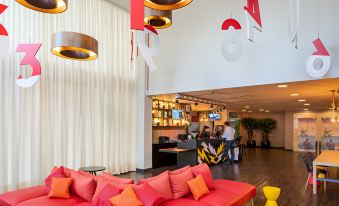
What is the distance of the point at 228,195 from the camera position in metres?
4.21

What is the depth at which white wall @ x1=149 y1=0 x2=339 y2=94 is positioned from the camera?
227 inches

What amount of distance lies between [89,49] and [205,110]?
36.8ft

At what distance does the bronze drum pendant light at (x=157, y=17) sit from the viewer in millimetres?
3365

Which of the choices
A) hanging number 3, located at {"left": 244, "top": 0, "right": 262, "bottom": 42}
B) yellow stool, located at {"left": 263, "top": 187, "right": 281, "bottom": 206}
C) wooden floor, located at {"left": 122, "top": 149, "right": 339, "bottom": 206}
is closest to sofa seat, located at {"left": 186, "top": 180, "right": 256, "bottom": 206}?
yellow stool, located at {"left": 263, "top": 187, "right": 281, "bottom": 206}

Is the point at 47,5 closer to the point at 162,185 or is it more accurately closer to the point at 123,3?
the point at 162,185

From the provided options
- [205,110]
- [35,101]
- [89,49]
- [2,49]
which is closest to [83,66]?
[35,101]

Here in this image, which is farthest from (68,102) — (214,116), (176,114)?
(214,116)

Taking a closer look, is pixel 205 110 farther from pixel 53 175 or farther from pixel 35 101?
pixel 53 175

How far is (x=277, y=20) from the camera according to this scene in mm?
6195

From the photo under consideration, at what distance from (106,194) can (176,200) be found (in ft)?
3.59

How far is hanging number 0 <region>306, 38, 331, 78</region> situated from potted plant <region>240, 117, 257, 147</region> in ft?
45.3

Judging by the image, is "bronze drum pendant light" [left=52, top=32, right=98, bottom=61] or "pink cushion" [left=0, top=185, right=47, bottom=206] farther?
"pink cushion" [left=0, top=185, right=47, bottom=206]

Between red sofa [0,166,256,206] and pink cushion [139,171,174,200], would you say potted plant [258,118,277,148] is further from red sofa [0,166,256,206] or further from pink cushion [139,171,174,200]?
pink cushion [139,171,174,200]

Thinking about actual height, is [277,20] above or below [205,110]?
above
